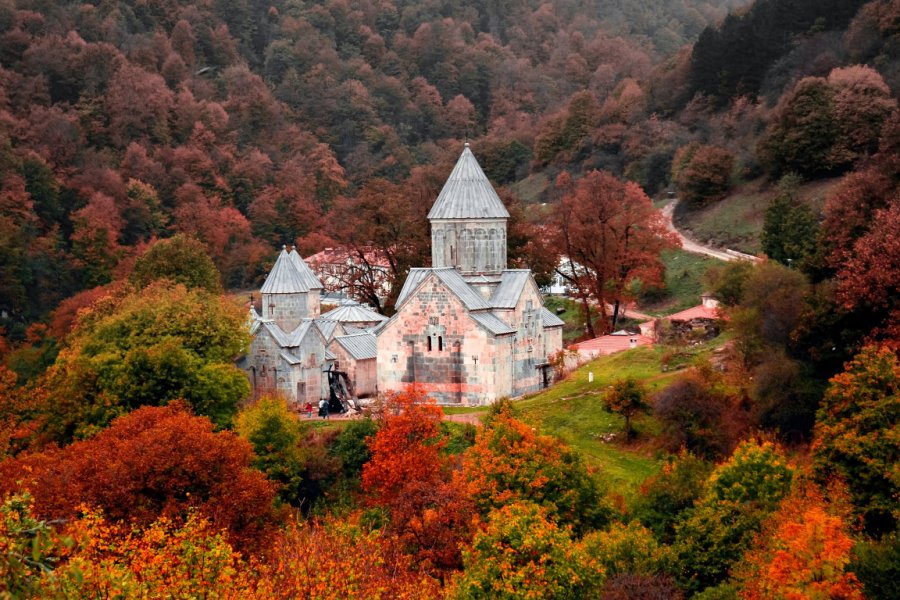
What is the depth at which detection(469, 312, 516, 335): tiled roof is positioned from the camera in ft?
115

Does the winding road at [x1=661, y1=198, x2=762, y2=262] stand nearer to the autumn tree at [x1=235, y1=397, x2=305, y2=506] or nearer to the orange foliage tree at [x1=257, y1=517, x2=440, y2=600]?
the autumn tree at [x1=235, y1=397, x2=305, y2=506]

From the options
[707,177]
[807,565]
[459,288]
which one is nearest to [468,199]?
[459,288]

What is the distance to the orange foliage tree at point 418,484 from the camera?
23562mm

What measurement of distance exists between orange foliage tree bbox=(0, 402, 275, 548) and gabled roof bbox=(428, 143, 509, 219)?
12658 millimetres

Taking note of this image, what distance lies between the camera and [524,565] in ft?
66.2

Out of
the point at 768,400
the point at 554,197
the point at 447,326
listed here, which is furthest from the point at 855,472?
the point at 554,197

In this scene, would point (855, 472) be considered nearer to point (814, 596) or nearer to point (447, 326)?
point (814, 596)

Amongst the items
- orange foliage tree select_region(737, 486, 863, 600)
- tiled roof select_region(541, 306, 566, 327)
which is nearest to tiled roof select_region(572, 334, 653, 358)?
tiled roof select_region(541, 306, 566, 327)

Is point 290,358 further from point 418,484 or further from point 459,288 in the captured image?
point 418,484

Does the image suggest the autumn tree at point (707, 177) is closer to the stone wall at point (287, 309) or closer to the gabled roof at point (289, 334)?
Answer: the stone wall at point (287, 309)

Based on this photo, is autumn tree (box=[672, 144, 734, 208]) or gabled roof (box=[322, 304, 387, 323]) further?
autumn tree (box=[672, 144, 734, 208])

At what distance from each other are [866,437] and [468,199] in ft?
55.9

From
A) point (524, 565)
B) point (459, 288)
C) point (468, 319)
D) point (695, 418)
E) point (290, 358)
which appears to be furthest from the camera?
point (290, 358)

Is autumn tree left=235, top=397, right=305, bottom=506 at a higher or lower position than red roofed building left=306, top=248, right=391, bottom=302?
lower
